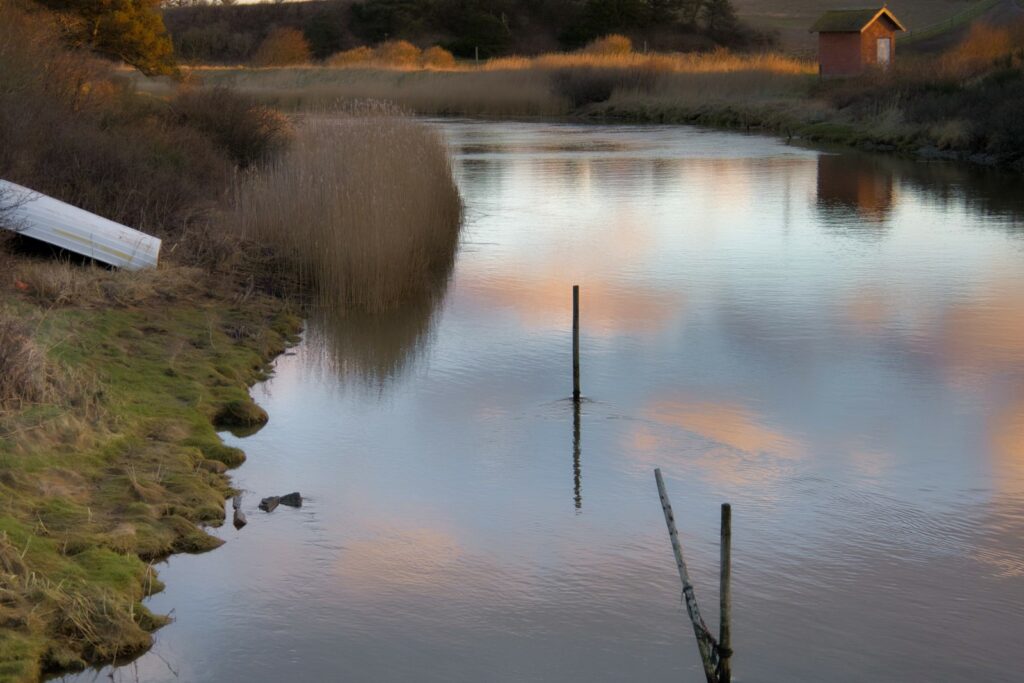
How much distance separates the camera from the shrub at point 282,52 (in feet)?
224

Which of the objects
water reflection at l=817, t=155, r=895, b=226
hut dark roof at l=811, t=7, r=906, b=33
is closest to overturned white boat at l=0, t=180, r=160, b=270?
water reflection at l=817, t=155, r=895, b=226

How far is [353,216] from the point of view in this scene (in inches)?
494

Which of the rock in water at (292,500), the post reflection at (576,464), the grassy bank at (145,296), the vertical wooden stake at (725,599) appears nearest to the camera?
the vertical wooden stake at (725,599)

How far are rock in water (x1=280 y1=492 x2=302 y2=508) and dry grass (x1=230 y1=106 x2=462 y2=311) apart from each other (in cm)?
531

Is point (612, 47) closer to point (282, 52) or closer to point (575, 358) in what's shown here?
point (282, 52)

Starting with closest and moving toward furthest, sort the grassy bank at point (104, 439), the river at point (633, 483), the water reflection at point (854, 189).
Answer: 1. the grassy bank at point (104, 439)
2. the river at point (633, 483)
3. the water reflection at point (854, 189)

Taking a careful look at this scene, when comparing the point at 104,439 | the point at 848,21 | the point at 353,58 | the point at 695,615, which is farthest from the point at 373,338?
the point at 353,58

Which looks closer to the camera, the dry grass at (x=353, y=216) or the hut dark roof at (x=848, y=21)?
the dry grass at (x=353, y=216)

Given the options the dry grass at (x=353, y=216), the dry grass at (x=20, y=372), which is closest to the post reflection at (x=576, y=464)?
the dry grass at (x=20, y=372)

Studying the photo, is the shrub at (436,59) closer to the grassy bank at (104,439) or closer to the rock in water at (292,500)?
the grassy bank at (104,439)

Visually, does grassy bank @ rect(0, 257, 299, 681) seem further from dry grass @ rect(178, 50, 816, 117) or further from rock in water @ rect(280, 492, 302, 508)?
dry grass @ rect(178, 50, 816, 117)

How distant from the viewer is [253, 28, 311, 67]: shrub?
6838cm

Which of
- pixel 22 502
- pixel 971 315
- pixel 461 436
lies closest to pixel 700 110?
pixel 971 315

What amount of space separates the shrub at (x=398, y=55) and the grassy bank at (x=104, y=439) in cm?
4978
